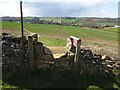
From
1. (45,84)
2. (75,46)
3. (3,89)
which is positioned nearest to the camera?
(3,89)

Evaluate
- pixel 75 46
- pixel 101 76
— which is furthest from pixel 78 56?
pixel 101 76

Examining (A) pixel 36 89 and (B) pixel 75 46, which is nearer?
(A) pixel 36 89

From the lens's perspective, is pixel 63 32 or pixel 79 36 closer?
pixel 79 36

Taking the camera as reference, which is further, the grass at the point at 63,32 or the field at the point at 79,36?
the grass at the point at 63,32

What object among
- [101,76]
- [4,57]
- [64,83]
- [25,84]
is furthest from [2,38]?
[101,76]

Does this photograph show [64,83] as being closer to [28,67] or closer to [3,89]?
[28,67]

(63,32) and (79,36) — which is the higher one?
(63,32)

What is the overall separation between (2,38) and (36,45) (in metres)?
1.68

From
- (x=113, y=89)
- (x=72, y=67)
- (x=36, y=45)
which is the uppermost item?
(x=36, y=45)

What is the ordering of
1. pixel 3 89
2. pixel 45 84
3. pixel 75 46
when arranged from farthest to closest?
pixel 75 46 → pixel 45 84 → pixel 3 89

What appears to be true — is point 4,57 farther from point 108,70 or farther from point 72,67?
point 108,70

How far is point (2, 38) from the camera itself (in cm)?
1587

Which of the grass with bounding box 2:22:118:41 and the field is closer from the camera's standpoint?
the field

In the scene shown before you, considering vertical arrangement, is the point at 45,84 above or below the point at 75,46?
below
